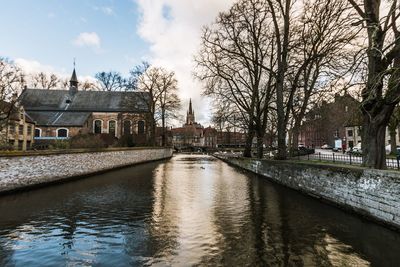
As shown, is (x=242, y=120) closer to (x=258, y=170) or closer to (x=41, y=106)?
(x=258, y=170)

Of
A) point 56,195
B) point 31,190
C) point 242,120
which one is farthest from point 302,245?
point 242,120

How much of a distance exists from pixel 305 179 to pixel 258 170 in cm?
1025

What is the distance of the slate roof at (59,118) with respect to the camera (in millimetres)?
52656

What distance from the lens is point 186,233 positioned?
8297 millimetres

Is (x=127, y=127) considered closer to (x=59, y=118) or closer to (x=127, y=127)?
(x=127, y=127)

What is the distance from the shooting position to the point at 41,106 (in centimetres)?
5738

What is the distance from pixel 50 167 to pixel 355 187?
51.0 feet

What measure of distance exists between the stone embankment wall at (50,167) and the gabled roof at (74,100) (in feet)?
94.5

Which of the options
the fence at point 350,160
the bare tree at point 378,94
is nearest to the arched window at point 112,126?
the fence at point 350,160

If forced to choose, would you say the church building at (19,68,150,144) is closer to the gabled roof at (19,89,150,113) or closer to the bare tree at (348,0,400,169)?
the gabled roof at (19,89,150,113)

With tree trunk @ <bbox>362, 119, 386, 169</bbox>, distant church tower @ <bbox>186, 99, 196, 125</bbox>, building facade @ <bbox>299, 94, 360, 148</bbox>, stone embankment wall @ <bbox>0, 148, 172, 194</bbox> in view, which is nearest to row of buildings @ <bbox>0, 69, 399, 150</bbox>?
building facade @ <bbox>299, 94, 360, 148</bbox>

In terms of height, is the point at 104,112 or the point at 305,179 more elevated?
the point at 104,112

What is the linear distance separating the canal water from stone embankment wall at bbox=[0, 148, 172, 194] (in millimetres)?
1475

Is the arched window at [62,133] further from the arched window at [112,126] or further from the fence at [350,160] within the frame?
the fence at [350,160]
